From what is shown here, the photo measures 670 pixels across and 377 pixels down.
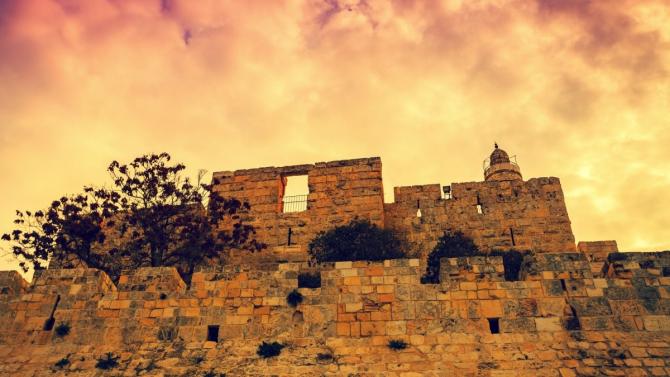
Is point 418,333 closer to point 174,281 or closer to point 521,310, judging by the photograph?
point 521,310

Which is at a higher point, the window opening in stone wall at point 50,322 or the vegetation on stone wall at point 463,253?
the vegetation on stone wall at point 463,253

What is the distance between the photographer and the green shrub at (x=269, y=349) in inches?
332

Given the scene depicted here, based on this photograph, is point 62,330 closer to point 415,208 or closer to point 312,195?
point 312,195

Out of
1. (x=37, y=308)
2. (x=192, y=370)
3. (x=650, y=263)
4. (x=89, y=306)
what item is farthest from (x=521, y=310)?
(x=37, y=308)

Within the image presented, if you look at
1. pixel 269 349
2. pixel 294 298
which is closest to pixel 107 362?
pixel 269 349

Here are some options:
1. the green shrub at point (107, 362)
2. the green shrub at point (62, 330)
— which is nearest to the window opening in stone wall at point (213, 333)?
the green shrub at point (107, 362)

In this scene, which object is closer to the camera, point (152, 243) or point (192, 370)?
point (192, 370)

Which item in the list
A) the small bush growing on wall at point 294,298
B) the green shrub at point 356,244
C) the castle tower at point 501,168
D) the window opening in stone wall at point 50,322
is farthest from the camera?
the castle tower at point 501,168

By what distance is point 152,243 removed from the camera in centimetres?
1371

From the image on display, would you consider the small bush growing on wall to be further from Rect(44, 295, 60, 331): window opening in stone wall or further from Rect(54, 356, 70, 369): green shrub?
Rect(44, 295, 60, 331): window opening in stone wall

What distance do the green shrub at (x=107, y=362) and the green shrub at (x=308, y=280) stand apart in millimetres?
3911

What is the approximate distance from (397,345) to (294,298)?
2252 millimetres

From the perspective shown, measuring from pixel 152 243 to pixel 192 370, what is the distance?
6.33 m

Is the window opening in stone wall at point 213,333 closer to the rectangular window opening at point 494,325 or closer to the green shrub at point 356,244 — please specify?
the green shrub at point 356,244
